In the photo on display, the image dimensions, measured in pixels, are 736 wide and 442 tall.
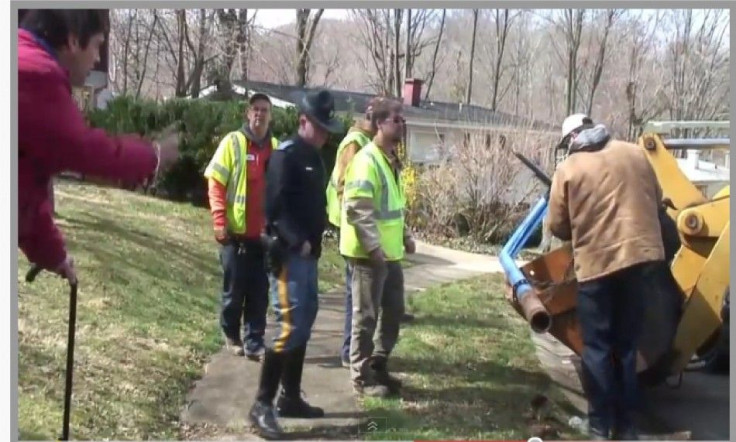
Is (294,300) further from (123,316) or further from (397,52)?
(397,52)

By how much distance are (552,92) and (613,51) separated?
695 millimetres

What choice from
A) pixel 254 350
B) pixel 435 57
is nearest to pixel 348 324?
pixel 254 350

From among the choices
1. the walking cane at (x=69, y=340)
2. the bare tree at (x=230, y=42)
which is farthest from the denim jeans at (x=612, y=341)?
the walking cane at (x=69, y=340)

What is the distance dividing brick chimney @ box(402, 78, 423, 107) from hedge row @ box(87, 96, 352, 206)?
14.4 inches

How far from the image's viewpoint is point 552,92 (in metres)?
6.21

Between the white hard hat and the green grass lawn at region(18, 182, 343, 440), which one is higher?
the white hard hat

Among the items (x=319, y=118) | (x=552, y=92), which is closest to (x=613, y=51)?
(x=552, y=92)

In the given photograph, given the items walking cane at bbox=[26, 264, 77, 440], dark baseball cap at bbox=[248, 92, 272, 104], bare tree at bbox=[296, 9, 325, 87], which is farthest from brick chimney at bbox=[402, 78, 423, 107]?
walking cane at bbox=[26, 264, 77, 440]

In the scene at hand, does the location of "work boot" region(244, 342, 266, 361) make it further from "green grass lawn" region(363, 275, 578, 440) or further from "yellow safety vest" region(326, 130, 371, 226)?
"yellow safety vest" region(326, 130, 371, 226)

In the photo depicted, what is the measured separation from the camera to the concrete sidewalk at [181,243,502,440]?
4.42 metres

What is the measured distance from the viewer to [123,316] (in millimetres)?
5488

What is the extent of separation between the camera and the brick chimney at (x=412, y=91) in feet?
19.0

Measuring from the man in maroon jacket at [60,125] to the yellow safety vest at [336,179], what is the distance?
2.51 metres

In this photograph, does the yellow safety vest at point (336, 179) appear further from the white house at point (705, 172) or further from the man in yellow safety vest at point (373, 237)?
the white house at point (705, 172)
